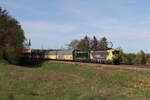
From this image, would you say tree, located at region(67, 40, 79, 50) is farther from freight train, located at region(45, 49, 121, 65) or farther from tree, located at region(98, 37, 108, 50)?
freight train, located at region(45, 49, 121, 65)

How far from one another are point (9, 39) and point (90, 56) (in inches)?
904

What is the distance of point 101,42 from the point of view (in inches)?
6029

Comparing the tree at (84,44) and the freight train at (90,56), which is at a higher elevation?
the tree at (84,44)

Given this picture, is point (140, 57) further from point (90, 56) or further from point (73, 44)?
point (73, 44)

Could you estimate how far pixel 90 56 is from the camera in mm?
68312

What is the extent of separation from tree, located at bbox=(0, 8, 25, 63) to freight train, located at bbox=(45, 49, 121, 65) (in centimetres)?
1181

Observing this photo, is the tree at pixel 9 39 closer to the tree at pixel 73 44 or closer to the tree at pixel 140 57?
the tree at pixel 140 57

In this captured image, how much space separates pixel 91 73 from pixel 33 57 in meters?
50.1

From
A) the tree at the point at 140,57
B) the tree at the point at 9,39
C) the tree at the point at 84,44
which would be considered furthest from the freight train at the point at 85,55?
the tree at the point at 84,44

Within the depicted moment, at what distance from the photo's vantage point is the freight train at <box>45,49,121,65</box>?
58.0 metres

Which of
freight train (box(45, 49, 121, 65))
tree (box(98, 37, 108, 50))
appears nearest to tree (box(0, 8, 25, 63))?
freight train (box(45, 49, 121, 65))

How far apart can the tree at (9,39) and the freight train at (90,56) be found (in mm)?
11813

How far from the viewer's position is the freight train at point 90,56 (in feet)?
190

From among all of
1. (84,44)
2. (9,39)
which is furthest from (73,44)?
(9,39)
